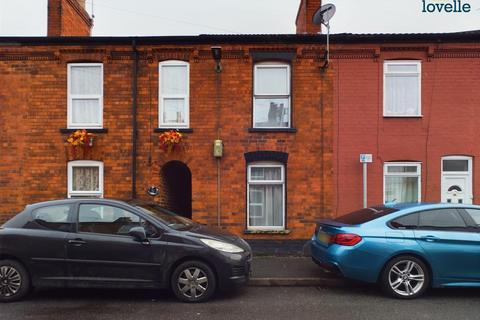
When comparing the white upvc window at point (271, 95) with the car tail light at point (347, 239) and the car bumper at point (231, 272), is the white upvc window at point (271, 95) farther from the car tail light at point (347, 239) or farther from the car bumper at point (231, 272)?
the car bumper at point (231, 272)

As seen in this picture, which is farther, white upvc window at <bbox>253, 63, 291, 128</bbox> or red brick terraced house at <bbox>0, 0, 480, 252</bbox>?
white upvc window at <bbox>253, 63, 291, 128</bbox>

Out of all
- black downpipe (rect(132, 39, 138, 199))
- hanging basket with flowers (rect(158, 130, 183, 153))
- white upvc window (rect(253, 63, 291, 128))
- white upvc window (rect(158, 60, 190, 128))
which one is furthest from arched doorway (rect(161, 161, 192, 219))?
white upvc window (rect(253, 63, 291, 128))

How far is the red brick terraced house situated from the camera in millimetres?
10523

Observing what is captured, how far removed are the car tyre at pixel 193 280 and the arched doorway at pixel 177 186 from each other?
450 cm

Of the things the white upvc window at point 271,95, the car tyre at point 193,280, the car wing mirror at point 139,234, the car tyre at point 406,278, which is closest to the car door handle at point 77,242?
the car wing mirror at point 139,234

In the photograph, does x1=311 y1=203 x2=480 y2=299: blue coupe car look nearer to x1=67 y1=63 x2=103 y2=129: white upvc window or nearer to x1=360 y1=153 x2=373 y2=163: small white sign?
x1=360 y1=153 x2=373 y2=163: small white sign

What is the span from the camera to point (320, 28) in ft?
39.0

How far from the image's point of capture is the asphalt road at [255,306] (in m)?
6.00

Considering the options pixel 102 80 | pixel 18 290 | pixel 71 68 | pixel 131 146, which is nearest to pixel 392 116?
pixel 131 146

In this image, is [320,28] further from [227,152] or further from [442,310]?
[442,310]

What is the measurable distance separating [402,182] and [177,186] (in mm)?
5686

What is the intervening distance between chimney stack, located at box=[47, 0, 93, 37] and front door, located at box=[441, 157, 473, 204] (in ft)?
34.0

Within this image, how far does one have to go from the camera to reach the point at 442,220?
709 cm

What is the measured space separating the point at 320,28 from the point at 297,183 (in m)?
4.31
